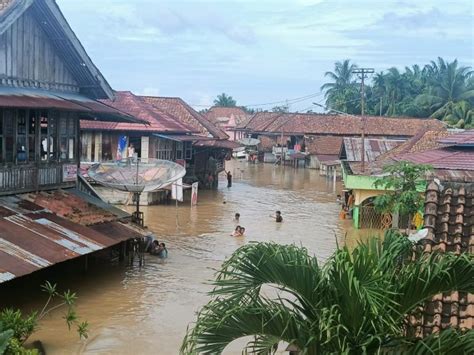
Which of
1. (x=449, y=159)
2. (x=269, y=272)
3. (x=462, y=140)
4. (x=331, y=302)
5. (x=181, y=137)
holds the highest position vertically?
(x=462, y=140)

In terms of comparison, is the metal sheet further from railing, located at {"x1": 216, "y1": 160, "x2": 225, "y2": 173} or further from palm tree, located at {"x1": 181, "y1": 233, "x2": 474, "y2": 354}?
palm tree, located at {"x1": 181, "y1": 233, "x2": 474, "y2": 354}

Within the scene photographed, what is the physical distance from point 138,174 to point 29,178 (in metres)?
6.43

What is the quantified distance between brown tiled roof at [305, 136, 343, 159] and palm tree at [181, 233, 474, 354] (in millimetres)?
50290

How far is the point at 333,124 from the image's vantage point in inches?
2381

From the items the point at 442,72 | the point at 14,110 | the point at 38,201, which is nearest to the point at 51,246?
the point at 38,201

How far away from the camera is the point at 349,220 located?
91.4 ft

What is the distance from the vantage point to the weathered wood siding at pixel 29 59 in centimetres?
1375

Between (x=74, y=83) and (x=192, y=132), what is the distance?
18.6 m

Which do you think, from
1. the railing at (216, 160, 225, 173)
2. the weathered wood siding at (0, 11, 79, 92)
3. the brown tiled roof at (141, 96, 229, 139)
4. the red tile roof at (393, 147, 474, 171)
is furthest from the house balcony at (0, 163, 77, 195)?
the brown tiled roof at (141, 96, 229, 139)

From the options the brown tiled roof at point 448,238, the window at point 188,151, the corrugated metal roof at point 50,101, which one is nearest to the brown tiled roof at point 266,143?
the window at point 188,151

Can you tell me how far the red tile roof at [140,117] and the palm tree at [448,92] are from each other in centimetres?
3014

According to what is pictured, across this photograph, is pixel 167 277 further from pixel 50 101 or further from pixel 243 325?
pixel 243 325

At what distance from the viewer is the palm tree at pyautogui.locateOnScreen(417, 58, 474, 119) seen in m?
55.9

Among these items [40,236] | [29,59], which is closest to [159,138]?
Answer: [29,59]
